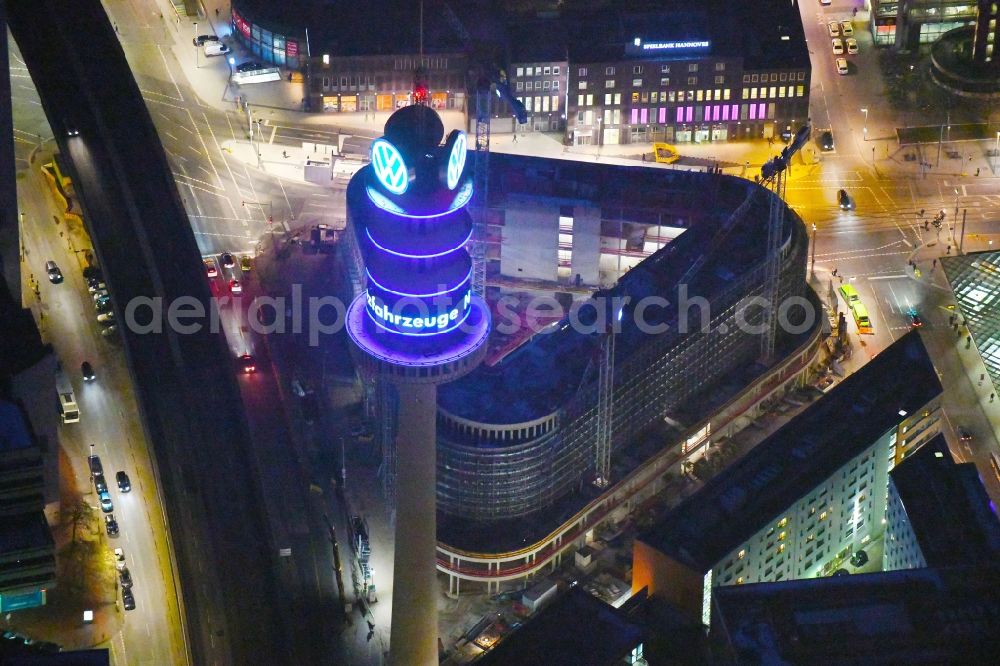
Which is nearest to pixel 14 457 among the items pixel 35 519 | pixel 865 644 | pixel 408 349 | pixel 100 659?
pixel 35 519

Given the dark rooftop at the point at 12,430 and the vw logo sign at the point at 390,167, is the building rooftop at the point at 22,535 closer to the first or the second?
the dark rooftop at the point at 12,430

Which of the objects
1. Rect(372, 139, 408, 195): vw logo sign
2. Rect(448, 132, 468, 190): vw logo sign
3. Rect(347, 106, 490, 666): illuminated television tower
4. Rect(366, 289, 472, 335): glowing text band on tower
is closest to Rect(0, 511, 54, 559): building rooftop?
Rect(347, 106, 490, 666): illuminated television tower

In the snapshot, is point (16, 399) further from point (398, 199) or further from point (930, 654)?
point (930, 654)

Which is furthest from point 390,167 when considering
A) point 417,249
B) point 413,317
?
point 413,317

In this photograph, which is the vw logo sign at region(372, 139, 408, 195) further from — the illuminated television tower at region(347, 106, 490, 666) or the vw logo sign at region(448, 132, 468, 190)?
the vw logo sign at region(448, 132, 468, 190)

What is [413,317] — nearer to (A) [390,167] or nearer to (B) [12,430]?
(A) [390,167]
